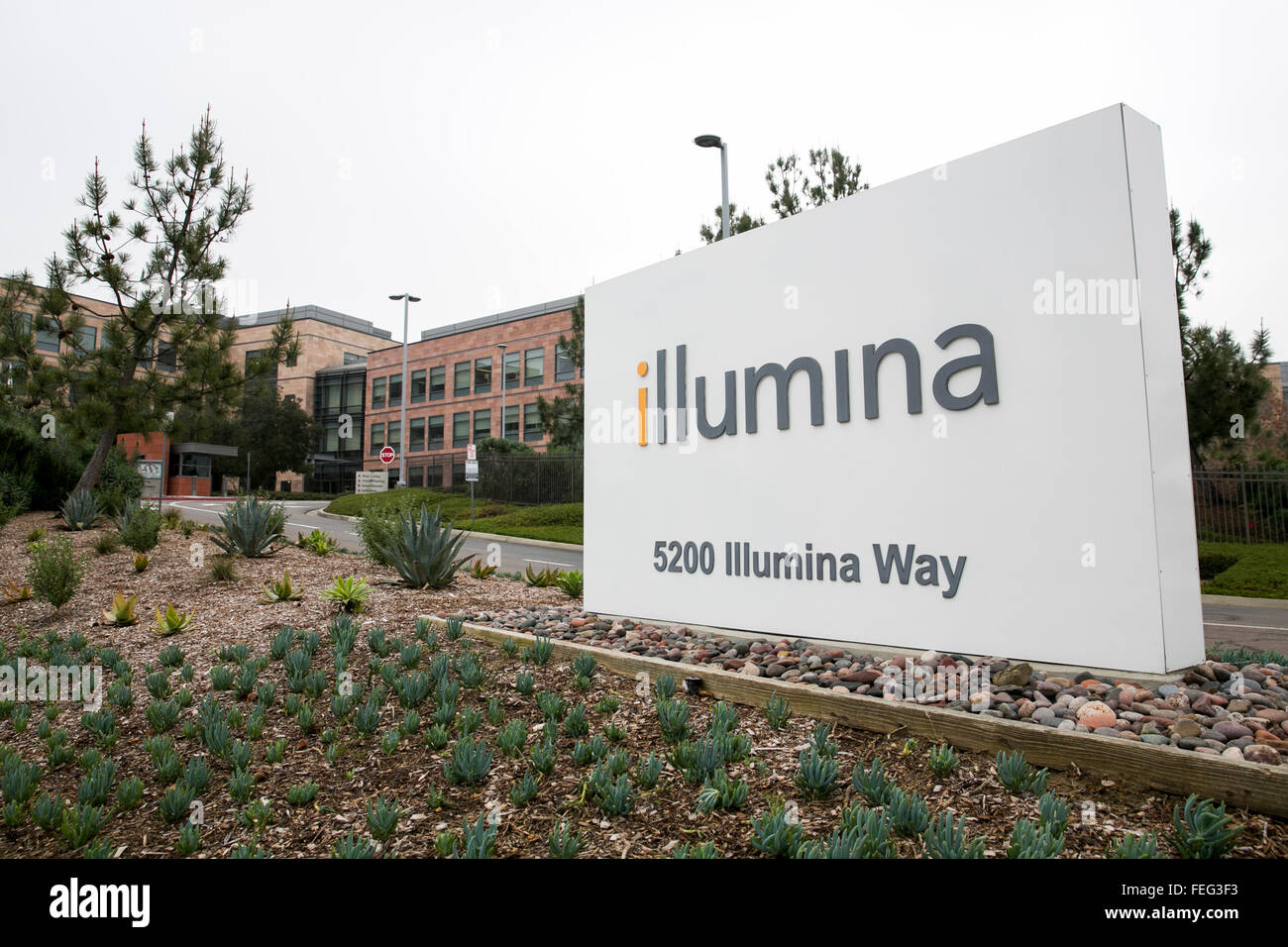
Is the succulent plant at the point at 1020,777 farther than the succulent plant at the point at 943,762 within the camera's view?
No

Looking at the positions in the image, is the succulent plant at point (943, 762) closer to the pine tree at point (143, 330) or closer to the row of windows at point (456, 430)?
the pine tree at point (143, 330)

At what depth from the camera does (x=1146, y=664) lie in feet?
12.9

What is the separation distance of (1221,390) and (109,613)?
18714mm

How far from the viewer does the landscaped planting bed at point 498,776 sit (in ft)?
8.52

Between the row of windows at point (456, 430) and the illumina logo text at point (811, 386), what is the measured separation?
35.8 meters

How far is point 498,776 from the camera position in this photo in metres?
3.28

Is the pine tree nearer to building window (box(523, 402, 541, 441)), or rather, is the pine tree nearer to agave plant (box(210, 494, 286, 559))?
agave plant (box(210, 494, 286, 559))

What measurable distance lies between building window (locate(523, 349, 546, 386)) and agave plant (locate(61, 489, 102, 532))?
31148 mm

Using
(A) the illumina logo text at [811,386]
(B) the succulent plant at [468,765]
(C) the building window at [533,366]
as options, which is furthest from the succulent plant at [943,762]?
(C) the building window at [533,366]

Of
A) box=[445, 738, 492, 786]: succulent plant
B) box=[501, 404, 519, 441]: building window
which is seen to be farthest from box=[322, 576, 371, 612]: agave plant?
box=[501, 404, 519, 441]: building window

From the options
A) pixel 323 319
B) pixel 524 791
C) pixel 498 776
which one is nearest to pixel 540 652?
pixel 498 776

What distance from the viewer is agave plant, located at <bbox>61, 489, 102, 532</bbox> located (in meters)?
12.3

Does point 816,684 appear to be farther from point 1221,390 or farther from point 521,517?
point 521,517
